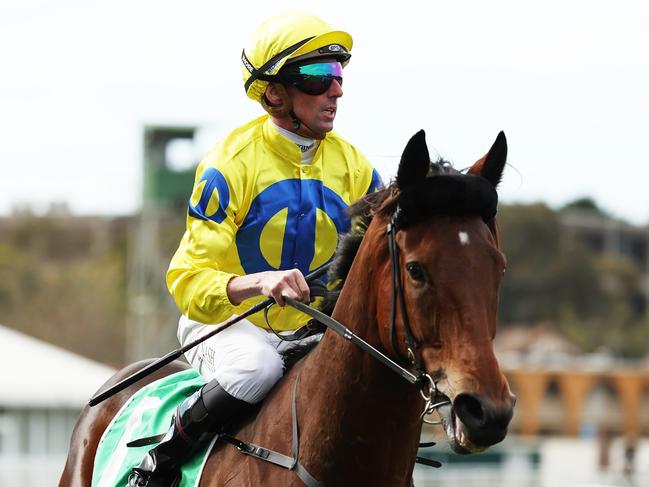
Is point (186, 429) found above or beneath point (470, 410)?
beneath

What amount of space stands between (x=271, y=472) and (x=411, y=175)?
120cm

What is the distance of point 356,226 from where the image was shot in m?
4.52

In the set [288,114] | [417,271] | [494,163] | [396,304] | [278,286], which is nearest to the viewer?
[417,271]

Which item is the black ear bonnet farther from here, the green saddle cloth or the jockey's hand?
the green saddle cloth

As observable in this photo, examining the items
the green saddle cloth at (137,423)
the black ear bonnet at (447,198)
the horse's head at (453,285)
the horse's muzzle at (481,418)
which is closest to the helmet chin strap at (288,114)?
the horse's head at (453,285)

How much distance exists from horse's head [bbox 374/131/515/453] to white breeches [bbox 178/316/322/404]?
66cm

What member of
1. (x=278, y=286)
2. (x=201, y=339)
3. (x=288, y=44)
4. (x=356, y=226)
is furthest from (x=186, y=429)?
(x=288, y=44)

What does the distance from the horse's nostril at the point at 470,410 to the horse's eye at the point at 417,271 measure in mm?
411

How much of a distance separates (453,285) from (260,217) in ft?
4.42

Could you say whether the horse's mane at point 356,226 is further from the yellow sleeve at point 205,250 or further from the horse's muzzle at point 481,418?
the horse's muzzle at point 481,418

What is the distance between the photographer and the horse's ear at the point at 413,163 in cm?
403

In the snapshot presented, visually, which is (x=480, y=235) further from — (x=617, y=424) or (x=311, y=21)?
(x=617, y=424)

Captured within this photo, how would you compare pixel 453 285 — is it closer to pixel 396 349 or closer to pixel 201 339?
pixel 396 349

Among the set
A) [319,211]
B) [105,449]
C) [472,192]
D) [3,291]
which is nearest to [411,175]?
[472,192]
